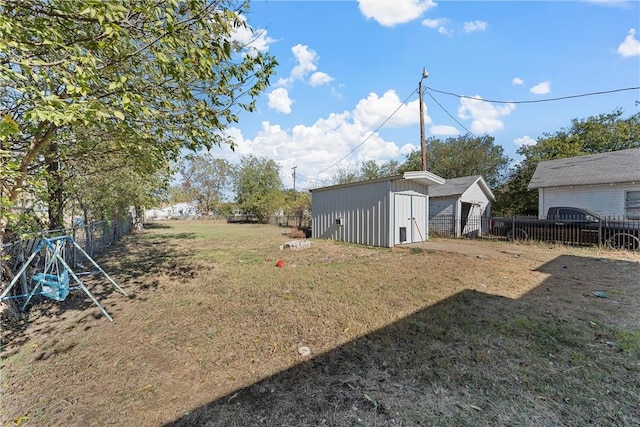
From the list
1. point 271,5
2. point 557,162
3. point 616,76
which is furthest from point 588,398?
point 557,162

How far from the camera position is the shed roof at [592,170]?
37.4 feet

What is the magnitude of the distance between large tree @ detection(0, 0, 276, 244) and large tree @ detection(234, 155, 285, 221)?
73.0 ft

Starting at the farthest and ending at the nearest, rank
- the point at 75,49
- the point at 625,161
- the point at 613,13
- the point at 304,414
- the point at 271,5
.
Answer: the point at 625,161 < the point at 613,13 < the point at 271,5 < the point at 75,49 < the point at 304,414

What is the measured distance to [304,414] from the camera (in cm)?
194

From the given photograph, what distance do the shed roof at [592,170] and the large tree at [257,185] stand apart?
775 inches

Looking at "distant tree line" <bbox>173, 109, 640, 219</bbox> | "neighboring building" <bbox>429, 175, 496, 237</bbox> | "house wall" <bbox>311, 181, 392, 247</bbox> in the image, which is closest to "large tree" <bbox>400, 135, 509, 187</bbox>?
"distant tree line" <bbox>173, 109, 640, 219</bbox>

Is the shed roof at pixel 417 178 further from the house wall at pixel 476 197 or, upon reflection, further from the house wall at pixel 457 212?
the house wall at pixel 476 197

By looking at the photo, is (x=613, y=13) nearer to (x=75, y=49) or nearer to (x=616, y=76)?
(x=616, y=76)

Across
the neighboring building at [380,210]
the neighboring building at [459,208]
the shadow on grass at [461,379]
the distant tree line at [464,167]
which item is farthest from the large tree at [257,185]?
the shadow on grass at [461,379]

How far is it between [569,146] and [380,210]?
1884 cm

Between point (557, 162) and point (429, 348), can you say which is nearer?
point (429, 348)

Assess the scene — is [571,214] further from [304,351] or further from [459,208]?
[304,351]

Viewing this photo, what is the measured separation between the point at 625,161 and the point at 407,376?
56.1 ft

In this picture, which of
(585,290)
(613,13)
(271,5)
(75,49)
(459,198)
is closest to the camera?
(75,49)
